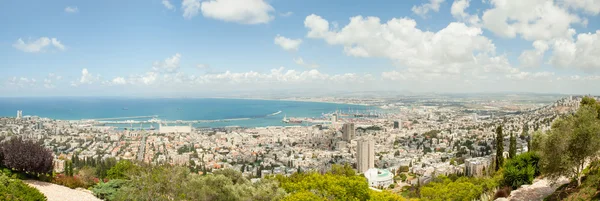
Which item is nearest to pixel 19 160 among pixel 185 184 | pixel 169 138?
pixel 185 184

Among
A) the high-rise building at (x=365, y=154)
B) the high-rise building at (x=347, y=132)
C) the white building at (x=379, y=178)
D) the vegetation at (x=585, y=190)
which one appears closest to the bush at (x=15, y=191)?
the vegetation at (x=585, y=190)

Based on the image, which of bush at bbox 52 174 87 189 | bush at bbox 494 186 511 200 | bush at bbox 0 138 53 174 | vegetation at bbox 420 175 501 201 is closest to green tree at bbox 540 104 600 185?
bush at bbox 494 186 511 200

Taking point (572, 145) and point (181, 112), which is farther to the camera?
point (181, 112)

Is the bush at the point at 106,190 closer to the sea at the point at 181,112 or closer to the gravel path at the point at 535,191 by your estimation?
the gravel path at the point at 535,191

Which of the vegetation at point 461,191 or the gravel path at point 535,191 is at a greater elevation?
the gravel path at point 535,191

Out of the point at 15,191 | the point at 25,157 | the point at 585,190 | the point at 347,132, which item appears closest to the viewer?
the point at 15,191

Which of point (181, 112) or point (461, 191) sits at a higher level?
point (461, 191)

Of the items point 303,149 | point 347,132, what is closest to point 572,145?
point 303,149

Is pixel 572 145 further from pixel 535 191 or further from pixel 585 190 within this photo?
pixel 535 191
